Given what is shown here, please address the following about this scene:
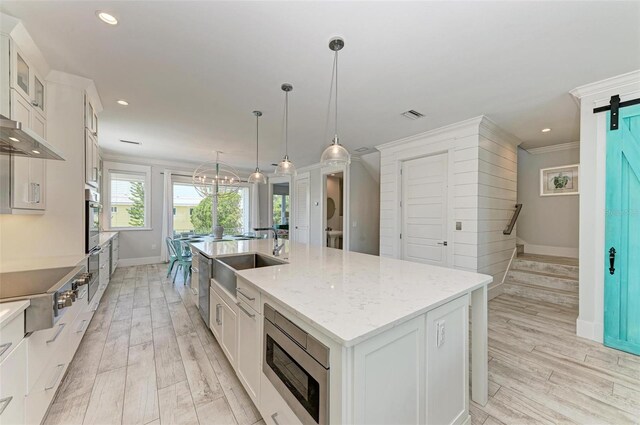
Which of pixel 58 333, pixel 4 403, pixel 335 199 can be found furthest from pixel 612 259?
pixel 335 199

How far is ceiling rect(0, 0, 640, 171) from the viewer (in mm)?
1668

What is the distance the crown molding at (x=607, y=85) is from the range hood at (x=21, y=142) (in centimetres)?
450

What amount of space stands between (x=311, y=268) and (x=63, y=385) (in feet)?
6.87

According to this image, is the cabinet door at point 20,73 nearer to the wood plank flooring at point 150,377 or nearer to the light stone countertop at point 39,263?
the light stone countertop at point 39,263

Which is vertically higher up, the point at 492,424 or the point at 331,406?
the point at 331,406

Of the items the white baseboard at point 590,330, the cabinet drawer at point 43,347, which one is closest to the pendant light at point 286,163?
the cabinet drawer at point 43,347

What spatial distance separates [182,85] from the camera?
262cm

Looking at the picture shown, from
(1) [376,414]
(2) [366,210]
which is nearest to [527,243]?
(2) [366,210]

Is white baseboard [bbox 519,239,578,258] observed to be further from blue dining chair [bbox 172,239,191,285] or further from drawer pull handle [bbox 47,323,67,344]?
drawer pull handle [bbox 47,323,67,344]

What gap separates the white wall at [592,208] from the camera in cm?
255

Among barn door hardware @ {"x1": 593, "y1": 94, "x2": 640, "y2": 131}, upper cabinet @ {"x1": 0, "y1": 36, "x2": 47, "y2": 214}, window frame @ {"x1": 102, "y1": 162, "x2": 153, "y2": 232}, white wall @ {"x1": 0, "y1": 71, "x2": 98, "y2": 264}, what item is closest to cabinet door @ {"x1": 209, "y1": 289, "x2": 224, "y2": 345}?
white wall @ {"x1": 0, "y1": 71, "x2": 98, "y2": 264}

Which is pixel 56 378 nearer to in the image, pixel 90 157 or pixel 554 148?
pixel 90 157

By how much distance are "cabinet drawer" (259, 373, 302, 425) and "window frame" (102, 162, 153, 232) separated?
6.18 metres

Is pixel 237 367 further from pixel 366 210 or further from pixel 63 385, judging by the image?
pixel 366 210
